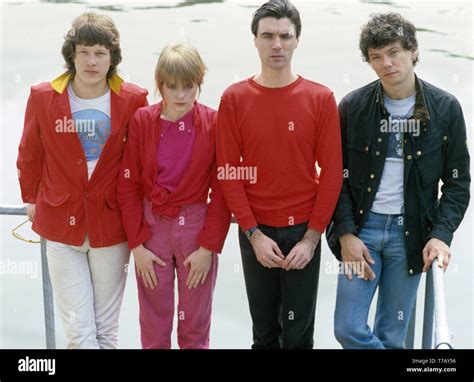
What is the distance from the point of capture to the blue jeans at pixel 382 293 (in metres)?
2.78

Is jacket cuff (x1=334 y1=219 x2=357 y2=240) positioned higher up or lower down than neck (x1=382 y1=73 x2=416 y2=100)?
lower down

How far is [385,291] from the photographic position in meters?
2.85

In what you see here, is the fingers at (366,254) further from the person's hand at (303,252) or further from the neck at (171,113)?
the neck at (171,113)

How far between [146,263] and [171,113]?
1.73 feet

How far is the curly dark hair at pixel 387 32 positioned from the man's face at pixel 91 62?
2.95 ft

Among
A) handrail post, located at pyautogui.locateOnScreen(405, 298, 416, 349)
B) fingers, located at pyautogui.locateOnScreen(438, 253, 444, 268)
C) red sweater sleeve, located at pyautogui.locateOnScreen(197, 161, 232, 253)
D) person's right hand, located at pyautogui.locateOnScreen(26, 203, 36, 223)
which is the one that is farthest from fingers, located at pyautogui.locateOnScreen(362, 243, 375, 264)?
person's right hand, located at pyautogui.locateOnScreen(26, 203, 36, 223)

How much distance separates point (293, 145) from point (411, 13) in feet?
21.7

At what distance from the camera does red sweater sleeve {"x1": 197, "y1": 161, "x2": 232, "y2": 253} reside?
9.14ft

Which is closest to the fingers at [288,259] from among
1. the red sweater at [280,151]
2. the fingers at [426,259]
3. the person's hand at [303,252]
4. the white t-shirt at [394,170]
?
the person's hand at [303,252]

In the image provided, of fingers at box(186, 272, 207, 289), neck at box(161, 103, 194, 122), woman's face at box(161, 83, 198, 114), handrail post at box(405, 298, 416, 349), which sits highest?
woman's face at box(161, 83, 198, 114)

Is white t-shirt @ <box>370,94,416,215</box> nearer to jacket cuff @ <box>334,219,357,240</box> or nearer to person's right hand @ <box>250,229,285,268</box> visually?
jacket cuff @ <box>334,219,357,240</box>

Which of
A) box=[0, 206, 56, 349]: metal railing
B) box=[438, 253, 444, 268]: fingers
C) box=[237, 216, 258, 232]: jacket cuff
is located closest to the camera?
box=[438, 253, 444, 268]: fingers

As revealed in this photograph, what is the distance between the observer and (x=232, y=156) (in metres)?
2.75

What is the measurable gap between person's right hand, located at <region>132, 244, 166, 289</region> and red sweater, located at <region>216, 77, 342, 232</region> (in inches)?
12.7
